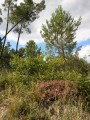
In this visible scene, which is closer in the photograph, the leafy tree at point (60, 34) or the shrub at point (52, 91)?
the shrub at point (52, 91)

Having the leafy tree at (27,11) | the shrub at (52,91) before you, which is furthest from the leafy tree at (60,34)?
the shrub at (52,91)

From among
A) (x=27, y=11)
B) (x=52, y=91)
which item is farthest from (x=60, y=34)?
(x=52, y=91)

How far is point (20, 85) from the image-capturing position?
10836 mm

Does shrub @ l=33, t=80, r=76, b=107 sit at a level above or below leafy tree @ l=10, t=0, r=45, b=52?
below

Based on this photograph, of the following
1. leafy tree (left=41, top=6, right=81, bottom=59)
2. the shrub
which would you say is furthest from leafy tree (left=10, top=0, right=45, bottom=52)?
the shrub

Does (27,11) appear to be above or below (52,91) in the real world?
above

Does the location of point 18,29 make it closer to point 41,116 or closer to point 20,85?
point 20,85

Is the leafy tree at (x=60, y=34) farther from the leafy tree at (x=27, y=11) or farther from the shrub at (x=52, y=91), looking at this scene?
the shrub at (x=52, y=91)

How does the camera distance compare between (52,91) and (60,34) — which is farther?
(60,34)

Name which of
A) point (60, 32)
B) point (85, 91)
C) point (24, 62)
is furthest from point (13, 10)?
point (85, 91)

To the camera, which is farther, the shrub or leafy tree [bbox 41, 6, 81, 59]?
leafy tree [bbox 41, 6, 81, 59]

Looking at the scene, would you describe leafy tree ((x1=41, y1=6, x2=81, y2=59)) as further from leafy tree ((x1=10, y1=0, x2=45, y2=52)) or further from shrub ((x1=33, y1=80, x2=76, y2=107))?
shrub ((x1=33, y1=80, x2=76, y2=107))

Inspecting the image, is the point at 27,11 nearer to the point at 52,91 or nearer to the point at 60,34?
the point at 60,34

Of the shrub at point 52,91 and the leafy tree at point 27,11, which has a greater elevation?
the leafy tree at point 27,11
